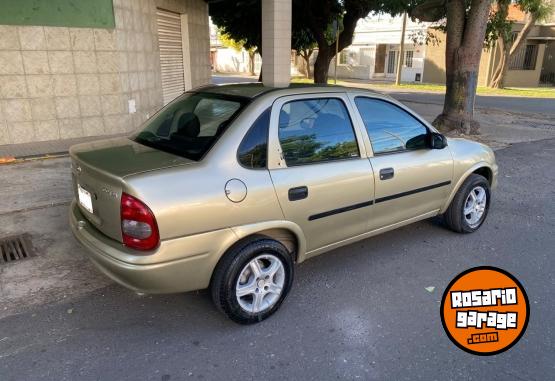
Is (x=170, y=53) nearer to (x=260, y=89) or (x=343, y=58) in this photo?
(x=260, y=89)

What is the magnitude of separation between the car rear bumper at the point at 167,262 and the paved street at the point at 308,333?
16.4 inches

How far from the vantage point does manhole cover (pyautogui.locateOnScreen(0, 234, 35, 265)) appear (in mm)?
4111

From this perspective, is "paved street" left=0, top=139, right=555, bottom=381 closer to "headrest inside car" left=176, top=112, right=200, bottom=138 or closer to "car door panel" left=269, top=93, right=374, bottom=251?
"car door panel" left=269, top=93, right=374, bottom=251

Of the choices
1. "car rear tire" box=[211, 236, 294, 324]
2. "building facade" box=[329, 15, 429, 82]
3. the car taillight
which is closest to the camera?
the car taillight

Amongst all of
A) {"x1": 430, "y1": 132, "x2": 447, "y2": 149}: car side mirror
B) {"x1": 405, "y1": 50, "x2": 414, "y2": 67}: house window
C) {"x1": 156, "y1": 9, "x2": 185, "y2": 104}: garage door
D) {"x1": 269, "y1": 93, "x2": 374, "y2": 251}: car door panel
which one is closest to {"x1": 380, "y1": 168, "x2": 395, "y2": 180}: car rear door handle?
{"x1": 269, "y1": 93, "x2": 374, "y2": 251}: car door panel

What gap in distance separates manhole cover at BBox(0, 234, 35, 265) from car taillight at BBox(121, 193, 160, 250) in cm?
196

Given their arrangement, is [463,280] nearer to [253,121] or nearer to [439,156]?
[439,156]

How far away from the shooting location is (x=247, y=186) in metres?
2.98

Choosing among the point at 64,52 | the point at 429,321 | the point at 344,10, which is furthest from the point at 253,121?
the point at 344,10

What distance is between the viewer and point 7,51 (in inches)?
289

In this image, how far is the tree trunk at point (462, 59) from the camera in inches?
380

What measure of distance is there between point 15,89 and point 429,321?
24.3 feet

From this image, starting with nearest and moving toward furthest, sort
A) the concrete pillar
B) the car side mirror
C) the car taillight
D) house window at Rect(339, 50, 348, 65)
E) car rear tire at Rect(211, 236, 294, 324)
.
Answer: the car taillight < car rear tire at Rect(211, 236, 294, 324) < the car side mirror < the concrete pillar < house window at Rect(339, 50, 348, 65)

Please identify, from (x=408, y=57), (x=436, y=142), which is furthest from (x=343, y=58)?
(x=436, y=142)
